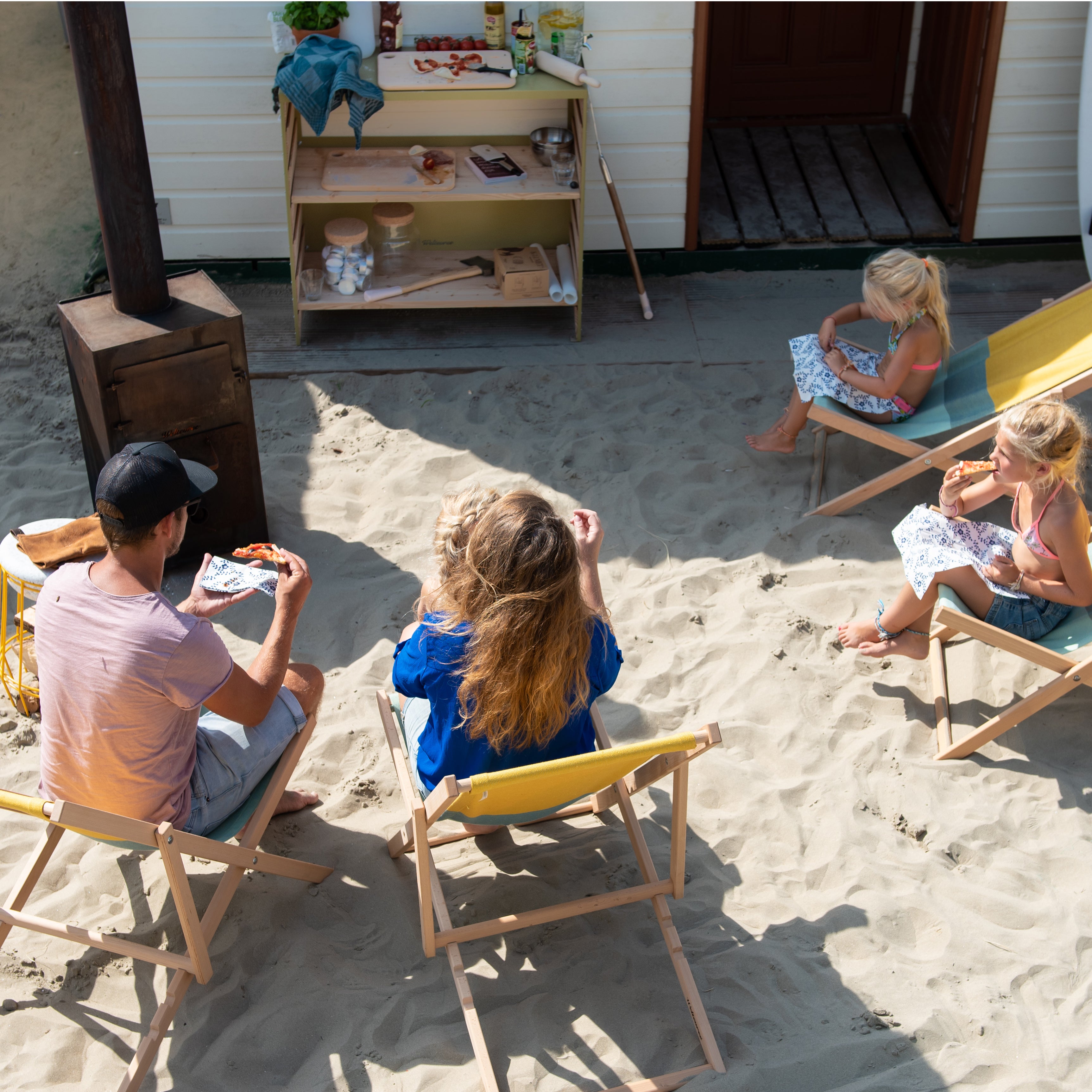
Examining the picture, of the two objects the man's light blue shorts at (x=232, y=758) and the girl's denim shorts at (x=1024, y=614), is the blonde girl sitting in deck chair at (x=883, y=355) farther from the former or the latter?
the man's light blue shorts at (x=232, y=758)

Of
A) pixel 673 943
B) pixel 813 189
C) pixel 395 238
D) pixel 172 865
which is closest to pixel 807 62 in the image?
pixel 813 189

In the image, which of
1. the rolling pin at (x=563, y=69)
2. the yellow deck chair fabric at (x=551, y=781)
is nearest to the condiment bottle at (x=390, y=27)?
the rolling pin at (x=563, y=69)

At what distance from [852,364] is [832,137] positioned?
11.2ft

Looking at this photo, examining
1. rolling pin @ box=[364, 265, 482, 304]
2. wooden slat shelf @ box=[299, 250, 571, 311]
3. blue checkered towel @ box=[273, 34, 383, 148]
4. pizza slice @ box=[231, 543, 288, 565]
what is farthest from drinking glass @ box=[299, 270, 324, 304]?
pizza slice @ box=[231, 543, 288, 565]

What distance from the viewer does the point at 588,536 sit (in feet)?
10.3

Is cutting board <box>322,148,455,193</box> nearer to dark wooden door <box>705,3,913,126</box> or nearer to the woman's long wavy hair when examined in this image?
dark wooden door <box>705,3,913,126</box>

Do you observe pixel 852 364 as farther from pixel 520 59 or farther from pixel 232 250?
pixel 232 250

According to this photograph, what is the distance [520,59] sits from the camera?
18.1 feet

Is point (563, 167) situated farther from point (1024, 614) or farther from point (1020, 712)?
point (1020, 712)

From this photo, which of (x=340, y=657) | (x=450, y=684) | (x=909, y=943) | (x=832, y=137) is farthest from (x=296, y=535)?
(x=832, y=137)

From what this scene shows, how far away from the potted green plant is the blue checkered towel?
24 cm

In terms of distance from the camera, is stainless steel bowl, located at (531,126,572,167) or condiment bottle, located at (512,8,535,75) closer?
condiment bottle, located at (512,8,535,75)

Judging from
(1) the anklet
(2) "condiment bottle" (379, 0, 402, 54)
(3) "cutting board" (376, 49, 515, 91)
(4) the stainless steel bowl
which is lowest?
(1) the anklet

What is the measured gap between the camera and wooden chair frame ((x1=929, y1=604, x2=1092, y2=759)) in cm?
339
